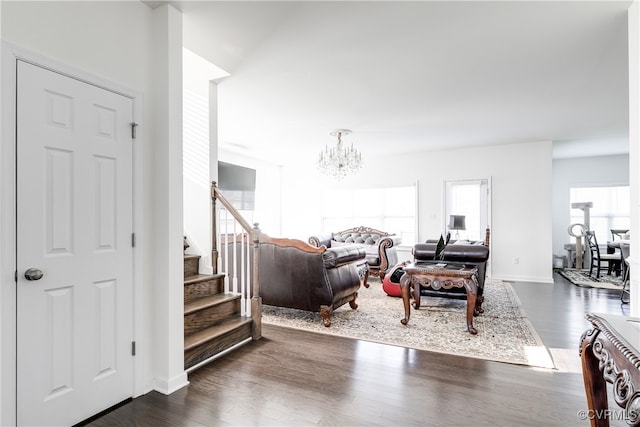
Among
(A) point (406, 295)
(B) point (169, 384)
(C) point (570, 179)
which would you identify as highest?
(C) point (570, 179)

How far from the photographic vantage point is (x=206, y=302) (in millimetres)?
3039

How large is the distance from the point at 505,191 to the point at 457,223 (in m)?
1.21

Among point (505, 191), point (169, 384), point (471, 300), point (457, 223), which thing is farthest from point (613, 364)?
point (505, 191)

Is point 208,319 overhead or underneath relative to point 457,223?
underneath

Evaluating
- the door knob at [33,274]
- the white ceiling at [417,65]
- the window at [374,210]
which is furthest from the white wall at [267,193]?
the door knob at [33,274]

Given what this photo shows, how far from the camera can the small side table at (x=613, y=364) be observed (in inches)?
43.8

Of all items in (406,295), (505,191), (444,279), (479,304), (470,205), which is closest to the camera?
(444,279)

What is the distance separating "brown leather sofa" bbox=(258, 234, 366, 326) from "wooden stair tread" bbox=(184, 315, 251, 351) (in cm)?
73

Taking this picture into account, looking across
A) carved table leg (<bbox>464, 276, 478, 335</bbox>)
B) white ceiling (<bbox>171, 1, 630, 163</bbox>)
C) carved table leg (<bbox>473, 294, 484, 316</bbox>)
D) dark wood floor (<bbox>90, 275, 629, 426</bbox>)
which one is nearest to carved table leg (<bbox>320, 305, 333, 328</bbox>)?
dark wood floor (<bbox>90, 275, 629, 426</bbox>)

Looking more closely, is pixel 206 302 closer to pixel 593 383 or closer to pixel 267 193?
pixel 593 383

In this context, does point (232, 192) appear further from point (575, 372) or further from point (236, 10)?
point (575, 372)

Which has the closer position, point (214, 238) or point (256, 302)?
point (256, 302)

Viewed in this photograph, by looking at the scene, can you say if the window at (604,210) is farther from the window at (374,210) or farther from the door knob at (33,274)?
the door knob at (33,274)

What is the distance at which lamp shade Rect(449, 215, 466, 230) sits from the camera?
657cm
